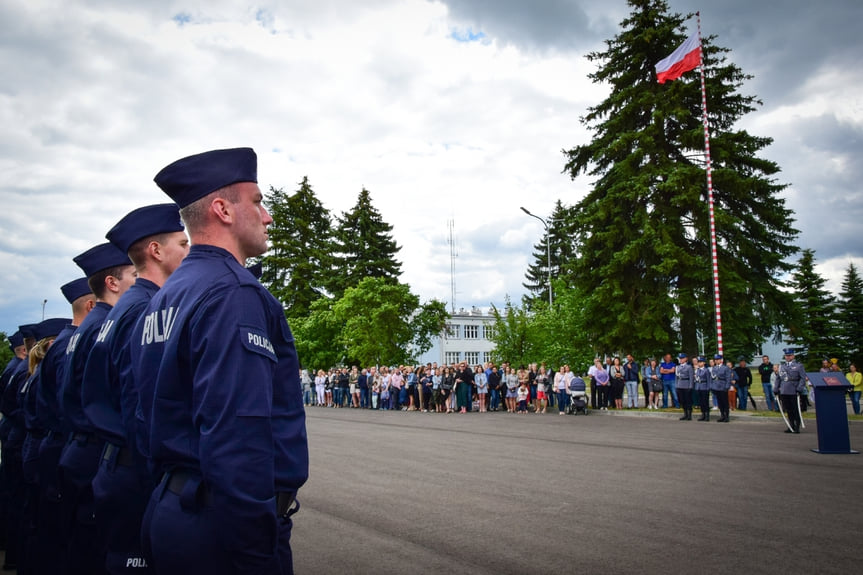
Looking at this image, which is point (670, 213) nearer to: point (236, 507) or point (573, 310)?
point (573, 310)

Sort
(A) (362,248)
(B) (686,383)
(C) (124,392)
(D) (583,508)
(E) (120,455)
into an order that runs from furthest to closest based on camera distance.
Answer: (A) (362,248) < (B) (686,383) < (D) (583,508) < (E) (120,455) < (C) (124,392)

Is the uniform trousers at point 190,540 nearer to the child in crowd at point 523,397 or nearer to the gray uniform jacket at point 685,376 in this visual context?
the gray uniform jacket at point 685,376

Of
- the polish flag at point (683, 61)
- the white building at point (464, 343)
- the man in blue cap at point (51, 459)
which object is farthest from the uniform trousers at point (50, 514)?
the white building at point (464, 343)

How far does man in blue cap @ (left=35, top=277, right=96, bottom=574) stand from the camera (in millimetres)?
4707

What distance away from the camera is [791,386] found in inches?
611

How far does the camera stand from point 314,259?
65188 mm

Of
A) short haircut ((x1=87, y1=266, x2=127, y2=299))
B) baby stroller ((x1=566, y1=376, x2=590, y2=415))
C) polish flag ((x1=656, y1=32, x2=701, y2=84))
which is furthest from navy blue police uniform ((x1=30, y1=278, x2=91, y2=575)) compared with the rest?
polish flag ((x1=656, y1=32, x2=701, y2=84))

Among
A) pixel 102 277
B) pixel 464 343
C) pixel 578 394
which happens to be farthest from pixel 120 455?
pixel 464 343

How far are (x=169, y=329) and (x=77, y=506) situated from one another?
2206 millimetres

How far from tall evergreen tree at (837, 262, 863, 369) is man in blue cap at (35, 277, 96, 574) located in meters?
59.9

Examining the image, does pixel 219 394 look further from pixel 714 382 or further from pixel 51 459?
pixel 714 382

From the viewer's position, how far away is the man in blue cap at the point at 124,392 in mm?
3023

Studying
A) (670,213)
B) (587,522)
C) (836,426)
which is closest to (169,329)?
(587,522)

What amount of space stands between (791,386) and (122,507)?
16045 millimetres
